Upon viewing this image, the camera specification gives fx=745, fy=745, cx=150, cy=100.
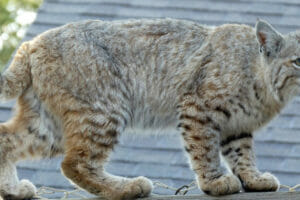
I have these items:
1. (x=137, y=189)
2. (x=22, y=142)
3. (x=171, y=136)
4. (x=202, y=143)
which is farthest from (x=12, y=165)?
(x=171, y=136)

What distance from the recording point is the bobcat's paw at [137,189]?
4.03 m

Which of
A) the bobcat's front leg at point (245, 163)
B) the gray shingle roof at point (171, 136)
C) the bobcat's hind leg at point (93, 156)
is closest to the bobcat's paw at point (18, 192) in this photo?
the bobcat's hind leg at point (93, 156)

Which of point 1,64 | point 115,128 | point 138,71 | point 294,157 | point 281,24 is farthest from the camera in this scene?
point 1,64

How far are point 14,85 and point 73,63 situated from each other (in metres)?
0.37

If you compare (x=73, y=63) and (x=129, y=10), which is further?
(x=129, y=10)

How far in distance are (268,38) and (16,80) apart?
1.48 meters

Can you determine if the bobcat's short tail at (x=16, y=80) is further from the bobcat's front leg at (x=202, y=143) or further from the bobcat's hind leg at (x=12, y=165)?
the bobcat's front leg at (x=202, y=143)

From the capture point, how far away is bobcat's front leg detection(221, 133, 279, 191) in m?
4.16

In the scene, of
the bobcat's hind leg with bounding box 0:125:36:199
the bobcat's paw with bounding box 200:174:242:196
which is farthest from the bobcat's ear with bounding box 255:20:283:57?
the bobcat's hind leg with bounding box 0:125:36:199

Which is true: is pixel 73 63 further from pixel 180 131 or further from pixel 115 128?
pixel 180 131

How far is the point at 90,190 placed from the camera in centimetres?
416

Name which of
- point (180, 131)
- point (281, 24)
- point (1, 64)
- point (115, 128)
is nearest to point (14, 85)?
point (115, 128)

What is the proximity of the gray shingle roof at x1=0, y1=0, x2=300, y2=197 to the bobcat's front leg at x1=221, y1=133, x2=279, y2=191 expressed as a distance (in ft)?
2.21

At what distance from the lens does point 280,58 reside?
435cm
